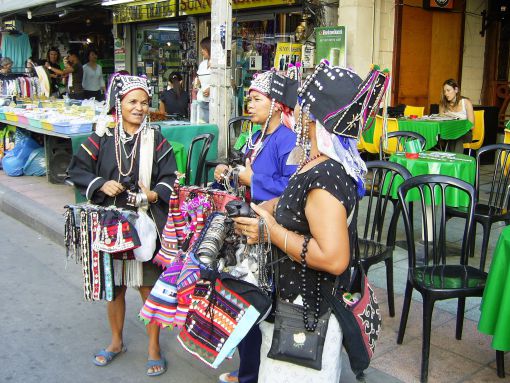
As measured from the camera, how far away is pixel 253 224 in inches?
→ 88.6

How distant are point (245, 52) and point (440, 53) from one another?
3.73m

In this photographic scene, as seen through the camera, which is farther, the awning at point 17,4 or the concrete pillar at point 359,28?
the awning at point 17,4

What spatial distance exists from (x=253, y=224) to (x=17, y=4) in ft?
40.7

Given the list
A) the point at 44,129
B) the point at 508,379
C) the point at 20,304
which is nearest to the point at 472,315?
the point at 508,379

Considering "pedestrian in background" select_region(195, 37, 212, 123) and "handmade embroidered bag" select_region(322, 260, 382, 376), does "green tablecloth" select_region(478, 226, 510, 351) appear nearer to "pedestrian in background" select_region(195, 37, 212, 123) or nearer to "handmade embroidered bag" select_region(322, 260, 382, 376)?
"handmade embroidered bag" select_region(322, 260, 382, 376)

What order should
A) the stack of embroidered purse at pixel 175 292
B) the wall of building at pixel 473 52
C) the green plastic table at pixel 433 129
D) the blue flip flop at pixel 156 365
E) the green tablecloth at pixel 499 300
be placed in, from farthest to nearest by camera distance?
the wall of building at pixel 473 52
the green plastic table at pixel 433 129
the blue flip flop at pixel 156 365
the green tablecloth at pixel 499 300
the stack of embroidered purse at pixel 175 292

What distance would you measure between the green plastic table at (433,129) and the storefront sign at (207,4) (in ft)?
9.90

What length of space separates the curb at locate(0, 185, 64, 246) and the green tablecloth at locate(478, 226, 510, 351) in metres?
4.69

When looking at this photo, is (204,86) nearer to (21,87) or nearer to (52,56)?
(21,87)

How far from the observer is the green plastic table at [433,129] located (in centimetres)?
883

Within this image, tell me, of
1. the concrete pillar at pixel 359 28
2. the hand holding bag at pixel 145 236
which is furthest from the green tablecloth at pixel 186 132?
the hand holding bag at pixel 145 236

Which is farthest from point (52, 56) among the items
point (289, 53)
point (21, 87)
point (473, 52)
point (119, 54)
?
point (473, 52)

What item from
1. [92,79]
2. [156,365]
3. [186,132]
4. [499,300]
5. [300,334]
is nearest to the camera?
[300,334]

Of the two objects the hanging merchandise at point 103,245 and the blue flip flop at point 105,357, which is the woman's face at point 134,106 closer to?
the hanging merchandise at point 103,245
